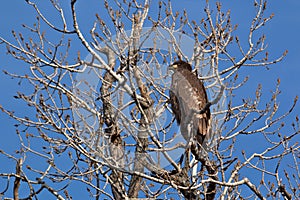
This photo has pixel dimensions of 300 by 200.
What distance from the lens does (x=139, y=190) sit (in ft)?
24.2

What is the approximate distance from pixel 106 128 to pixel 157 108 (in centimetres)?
65

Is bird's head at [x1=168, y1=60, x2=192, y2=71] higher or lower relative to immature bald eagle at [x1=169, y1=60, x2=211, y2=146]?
higher

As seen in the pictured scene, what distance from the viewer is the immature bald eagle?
19.7 feet

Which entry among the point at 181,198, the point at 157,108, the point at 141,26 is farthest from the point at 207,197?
the point at 141,26

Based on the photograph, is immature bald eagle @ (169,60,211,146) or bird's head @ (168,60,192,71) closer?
immature bald eagle @ (169,60,211,146)

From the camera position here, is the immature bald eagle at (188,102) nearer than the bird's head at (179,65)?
Yes

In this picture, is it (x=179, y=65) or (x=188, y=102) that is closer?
(x=188, y=102)

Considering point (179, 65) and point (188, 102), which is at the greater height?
point (179, 65)

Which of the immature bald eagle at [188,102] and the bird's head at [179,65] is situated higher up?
the bird's head at [179,65]

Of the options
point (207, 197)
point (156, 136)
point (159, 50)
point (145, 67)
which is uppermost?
point (159, 50)

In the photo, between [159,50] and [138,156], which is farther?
[159,50]

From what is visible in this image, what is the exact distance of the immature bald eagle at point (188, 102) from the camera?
19.7 ft

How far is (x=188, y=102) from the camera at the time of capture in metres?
6.27

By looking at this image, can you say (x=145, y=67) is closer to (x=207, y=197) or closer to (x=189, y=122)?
(x=189, y=122)
